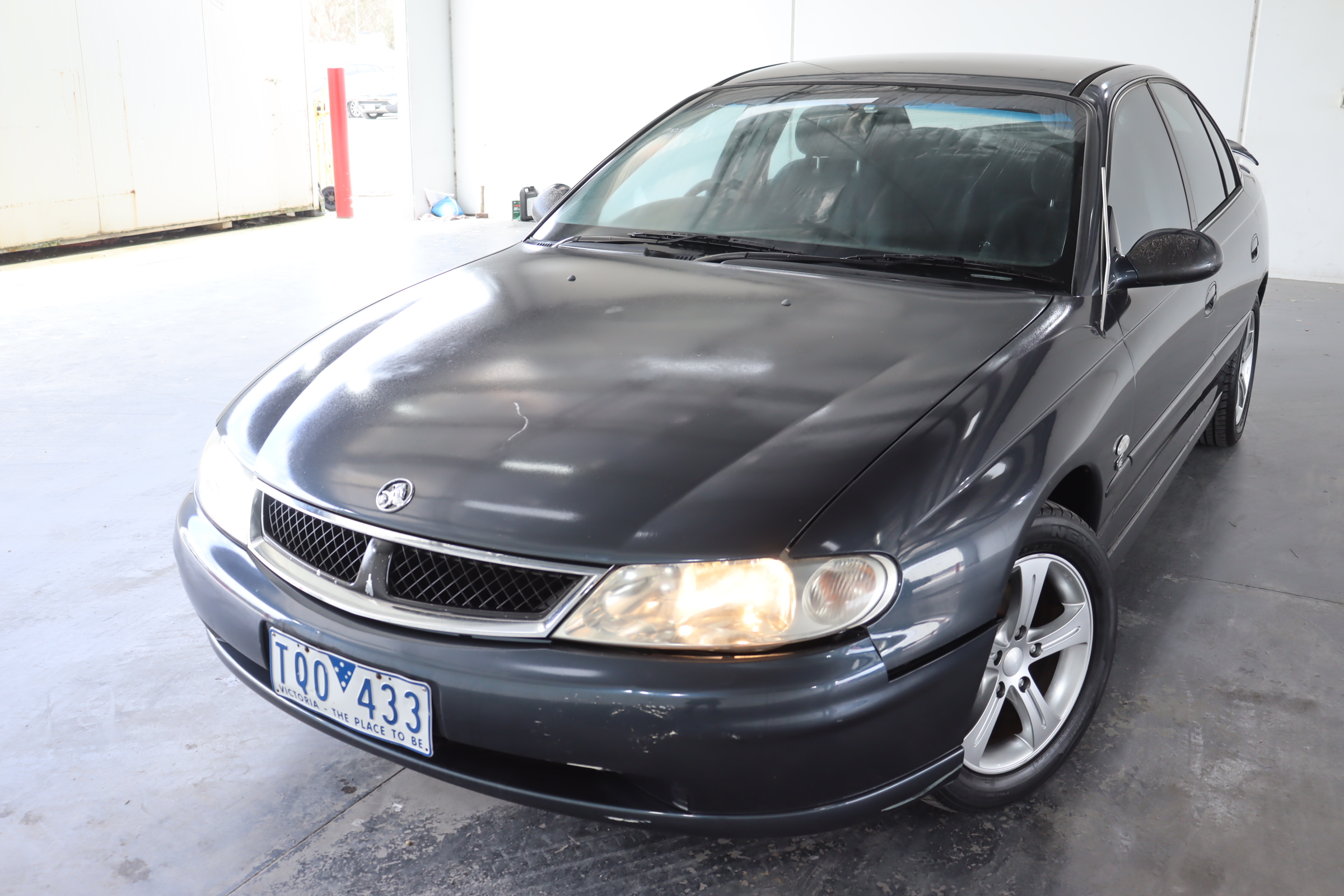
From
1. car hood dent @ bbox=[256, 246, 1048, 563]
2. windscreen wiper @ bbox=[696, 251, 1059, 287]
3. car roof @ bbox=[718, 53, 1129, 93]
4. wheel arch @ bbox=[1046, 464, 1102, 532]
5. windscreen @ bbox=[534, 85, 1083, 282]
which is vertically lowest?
wheel arch @ bbox=[1046, 464, 1102, 532]

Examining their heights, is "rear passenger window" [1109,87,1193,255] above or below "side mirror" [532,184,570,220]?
above

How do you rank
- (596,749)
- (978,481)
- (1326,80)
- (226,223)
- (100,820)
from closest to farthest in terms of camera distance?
(596,749)
(978,481)
(100,820)
(1326,80)
(226,223)

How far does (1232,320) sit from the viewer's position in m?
2.84

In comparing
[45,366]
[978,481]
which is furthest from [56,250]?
[978,481]

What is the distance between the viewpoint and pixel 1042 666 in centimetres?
177

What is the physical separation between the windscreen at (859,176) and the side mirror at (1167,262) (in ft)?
0.40

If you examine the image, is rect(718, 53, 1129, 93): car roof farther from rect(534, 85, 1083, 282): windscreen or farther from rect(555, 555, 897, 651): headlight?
rect(555, 555, 897, 651): headlight

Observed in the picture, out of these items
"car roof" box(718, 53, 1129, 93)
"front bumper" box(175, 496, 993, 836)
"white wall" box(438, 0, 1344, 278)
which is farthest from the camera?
"white wall" box(438, 0, 1344, 278)

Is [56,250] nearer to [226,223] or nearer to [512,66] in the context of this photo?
[226,223]

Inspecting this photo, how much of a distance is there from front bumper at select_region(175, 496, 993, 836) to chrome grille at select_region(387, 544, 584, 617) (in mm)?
46

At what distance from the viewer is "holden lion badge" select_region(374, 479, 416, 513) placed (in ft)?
4.64

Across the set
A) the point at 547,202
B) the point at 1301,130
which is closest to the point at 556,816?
the point at 547,202

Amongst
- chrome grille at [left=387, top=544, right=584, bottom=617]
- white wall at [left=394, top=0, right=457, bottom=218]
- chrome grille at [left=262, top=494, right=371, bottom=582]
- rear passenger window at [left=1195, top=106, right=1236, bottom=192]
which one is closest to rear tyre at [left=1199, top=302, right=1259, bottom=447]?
rear passenger window at [left=1195, top=106, right=1236, bottom=192]

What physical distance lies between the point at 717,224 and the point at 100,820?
5.35ft
